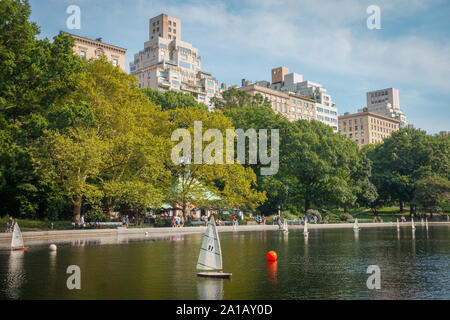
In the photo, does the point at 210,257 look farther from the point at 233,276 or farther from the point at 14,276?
the point at 14,276

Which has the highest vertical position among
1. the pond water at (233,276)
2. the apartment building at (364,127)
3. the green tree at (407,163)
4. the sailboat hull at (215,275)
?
the apartment building at (364,127)

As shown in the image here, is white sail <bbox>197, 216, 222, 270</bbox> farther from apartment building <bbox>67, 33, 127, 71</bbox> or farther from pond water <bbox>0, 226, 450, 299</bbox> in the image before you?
apartment building <bbox>67, 33, 127, 71</bbox>

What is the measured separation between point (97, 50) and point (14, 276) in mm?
92596

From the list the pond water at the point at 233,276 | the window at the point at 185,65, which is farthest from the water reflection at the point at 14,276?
the window at the point at 185,65

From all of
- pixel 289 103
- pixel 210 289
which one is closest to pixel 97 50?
pixel 289 103

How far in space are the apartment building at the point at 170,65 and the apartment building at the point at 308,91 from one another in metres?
18.9

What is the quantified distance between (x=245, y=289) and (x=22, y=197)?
3271cm

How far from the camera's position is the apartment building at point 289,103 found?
442 feet

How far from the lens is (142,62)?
146 m

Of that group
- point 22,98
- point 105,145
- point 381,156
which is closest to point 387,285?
point 105,145

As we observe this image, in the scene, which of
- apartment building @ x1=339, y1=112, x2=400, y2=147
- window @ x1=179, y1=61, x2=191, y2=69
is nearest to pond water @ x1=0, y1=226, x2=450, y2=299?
window @ x1=179, y1=61, x2=191, y2=69

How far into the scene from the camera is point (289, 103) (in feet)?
467

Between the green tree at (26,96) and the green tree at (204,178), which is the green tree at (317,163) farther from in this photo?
the green tree at (26,96)
